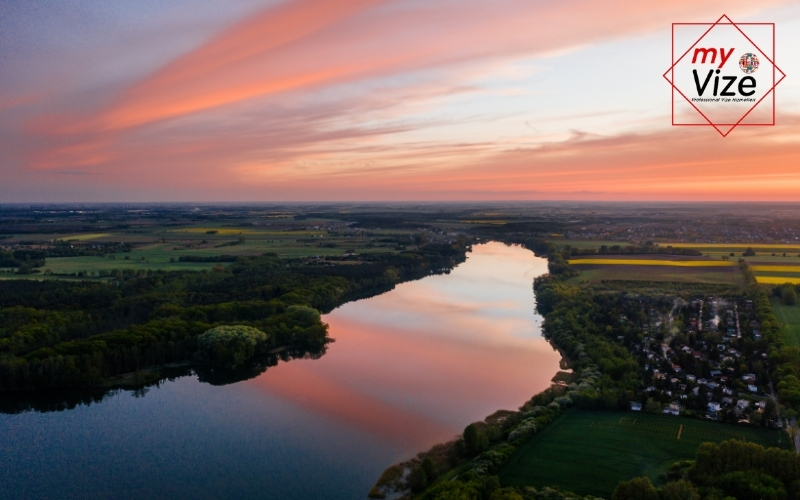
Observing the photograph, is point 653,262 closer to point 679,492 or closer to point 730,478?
point 730,478

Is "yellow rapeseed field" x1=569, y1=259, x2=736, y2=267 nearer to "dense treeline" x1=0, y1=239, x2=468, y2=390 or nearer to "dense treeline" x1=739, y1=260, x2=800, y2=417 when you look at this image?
"dense treeline" x1=739, y1=260, x2=800, y2=417

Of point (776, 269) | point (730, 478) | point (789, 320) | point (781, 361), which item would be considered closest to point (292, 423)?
point (730, 478)

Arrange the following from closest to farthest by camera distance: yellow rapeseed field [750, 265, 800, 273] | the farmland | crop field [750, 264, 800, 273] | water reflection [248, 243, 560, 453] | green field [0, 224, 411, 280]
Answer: water reflection [248, 243, 560, 453]
the farmland
yellow rapeseed field [750, 265, 800, 273]
crop field [750, 264, 800, 273]
green field [0, 224, 411, 280]

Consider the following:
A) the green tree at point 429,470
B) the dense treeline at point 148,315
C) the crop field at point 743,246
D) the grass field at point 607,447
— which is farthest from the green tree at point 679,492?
the crop field at point 743,246

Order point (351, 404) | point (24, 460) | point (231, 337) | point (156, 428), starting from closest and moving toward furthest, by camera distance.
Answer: point (24, 460) < point (156, 428) < point (351, 404) < point (231, 337)

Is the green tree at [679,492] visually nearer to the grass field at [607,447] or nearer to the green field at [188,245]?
the grass field at [607,447]

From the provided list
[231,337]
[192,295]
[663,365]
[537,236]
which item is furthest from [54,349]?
[537,236]

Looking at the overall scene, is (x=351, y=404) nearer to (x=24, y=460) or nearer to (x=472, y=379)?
(x=472, y=379)

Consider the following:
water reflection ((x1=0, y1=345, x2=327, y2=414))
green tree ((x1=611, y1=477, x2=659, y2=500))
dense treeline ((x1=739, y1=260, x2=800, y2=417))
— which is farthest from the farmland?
green tree ((x1=611, y1=477, x2=659, y2=500))
